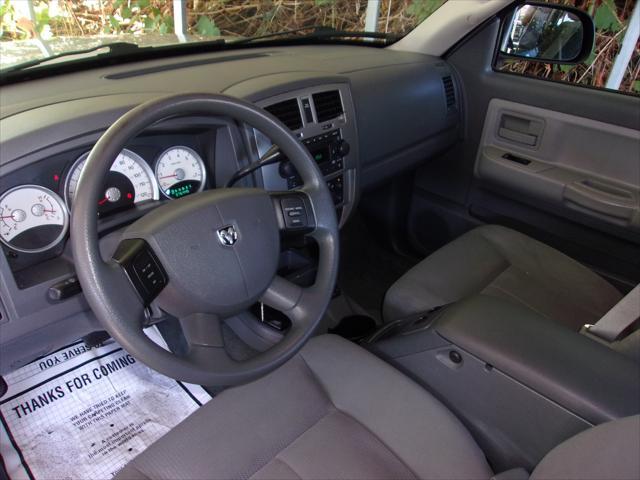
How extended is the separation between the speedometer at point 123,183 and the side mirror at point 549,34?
1.40 m

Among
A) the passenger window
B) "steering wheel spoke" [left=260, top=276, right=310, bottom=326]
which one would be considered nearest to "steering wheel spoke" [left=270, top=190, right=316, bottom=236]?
"steering wheel spoke" [left=260, top=276, right=310, bottom=326]

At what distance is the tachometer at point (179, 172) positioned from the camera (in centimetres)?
106

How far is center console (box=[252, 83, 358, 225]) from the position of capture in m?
1.23

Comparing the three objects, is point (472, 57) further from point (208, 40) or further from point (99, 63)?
point (99, 63)

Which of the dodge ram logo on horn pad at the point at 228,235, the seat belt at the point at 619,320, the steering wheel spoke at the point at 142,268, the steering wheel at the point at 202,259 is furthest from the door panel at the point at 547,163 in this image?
the steering wheel spoke at the point at 142,268

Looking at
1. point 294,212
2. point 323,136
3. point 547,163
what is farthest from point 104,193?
point 547,163

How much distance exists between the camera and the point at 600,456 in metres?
0.63

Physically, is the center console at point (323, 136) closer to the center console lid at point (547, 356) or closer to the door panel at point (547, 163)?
the center console lid at point (547, 356)

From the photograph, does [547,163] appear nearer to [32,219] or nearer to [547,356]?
[547,356]

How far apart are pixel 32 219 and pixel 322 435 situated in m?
0.63

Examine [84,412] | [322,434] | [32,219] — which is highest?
[32,219]

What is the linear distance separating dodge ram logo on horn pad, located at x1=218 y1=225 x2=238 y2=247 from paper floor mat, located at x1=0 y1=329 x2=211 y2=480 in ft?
1.67

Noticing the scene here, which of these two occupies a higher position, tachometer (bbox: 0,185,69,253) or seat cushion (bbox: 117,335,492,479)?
tachometer (bbox: 0,185,69,253)

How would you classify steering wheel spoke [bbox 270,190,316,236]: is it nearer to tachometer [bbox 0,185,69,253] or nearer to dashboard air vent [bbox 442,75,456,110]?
tachometer [bbox 0,185,69,253]
